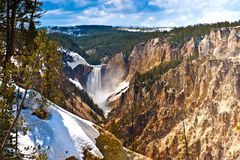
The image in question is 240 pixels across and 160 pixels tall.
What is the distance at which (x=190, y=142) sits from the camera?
7862cm

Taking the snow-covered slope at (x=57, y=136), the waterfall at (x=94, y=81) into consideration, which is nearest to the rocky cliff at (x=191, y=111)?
the snow-covered slope at (x=57, y=136)

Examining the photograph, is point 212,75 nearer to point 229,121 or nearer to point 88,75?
point 229,121

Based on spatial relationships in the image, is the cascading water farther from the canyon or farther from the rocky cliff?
the rocky cliff

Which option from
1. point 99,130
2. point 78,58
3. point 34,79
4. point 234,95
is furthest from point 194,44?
point 34,79

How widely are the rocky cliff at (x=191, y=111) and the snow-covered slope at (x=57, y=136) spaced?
3551 centimetres

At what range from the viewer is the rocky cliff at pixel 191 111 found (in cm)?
7631

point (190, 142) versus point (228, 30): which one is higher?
point (228, 30)

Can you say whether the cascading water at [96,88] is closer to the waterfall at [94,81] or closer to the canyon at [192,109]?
the waterfall at [94,81]

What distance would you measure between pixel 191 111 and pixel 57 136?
223ft

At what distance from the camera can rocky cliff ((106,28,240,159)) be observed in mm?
76312

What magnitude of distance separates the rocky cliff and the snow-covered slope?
35.5m

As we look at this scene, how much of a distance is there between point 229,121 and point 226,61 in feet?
54.2

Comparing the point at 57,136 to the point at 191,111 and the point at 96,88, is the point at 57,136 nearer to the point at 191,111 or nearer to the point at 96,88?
the point at 191,111

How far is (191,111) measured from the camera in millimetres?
87125
